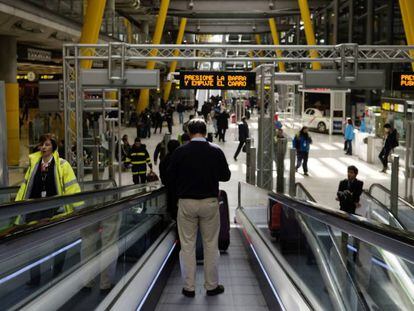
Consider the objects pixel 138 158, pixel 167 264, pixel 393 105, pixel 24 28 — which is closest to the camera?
pixel 167 264

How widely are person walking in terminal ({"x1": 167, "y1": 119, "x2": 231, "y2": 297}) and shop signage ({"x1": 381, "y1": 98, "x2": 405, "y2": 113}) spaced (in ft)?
73.0

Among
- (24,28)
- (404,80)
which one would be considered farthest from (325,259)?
(24,28)

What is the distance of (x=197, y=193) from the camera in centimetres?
539

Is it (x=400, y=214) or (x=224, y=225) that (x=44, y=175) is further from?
(x=400, y=214)

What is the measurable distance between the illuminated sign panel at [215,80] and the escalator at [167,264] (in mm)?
10436

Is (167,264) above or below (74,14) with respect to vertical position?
below

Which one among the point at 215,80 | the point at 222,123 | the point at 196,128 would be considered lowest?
the point at 222,123

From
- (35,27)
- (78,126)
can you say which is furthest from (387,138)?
(35,27)

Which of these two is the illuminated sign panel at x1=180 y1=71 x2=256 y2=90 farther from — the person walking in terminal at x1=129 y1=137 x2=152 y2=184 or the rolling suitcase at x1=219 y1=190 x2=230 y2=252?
the rolling suitcase at x1=219 y1=190 x2=230 y2=252

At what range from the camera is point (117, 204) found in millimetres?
4484

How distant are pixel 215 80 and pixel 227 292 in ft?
39.3

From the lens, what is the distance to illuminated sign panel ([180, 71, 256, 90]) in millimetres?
17156

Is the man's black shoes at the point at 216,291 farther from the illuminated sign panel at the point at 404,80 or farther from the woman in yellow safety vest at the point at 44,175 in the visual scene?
the illuminated sign panel at the point at 404,80

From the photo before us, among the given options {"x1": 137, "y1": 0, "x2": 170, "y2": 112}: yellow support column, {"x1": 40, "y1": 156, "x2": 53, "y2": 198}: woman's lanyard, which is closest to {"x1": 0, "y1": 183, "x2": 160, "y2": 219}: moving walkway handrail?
{"x1": 40, "y1": 156, "x2": 53, "y2": 198}: woman's lanyard
